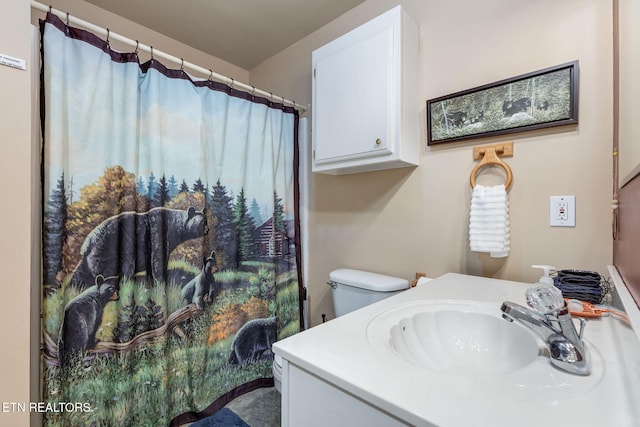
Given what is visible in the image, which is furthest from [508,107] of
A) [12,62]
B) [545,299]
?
[12,62]

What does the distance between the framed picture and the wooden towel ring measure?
0.08 meters

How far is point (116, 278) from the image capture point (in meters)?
1.25

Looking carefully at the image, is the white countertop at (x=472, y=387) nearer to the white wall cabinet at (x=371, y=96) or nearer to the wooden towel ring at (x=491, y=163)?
the wooden towel ring at (x=491, y=163)

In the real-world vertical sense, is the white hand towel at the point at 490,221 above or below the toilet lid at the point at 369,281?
above

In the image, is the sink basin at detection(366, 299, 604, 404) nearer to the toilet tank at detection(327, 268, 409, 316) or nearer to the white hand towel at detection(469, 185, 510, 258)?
the white hand towel at detection(469, 185, 510, 258)

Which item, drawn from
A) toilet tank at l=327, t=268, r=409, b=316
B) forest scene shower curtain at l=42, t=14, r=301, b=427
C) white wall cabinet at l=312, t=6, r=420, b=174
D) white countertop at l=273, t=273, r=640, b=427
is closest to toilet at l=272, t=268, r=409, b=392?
toilet tank at l=327, t=268, r=409, b=316

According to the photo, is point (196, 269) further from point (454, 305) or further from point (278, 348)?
point (454, 305)

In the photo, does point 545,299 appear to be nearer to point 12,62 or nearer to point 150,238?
point 150,238

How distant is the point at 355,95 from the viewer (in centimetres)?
146

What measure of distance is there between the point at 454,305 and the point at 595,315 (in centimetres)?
34

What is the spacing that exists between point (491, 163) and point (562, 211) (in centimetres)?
32

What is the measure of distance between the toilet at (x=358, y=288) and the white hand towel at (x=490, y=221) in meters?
0.42

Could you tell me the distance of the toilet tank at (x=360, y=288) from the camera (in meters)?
1.42

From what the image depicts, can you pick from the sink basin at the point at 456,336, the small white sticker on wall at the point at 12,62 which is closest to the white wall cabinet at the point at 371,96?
the sink basin at the point at 456,336
